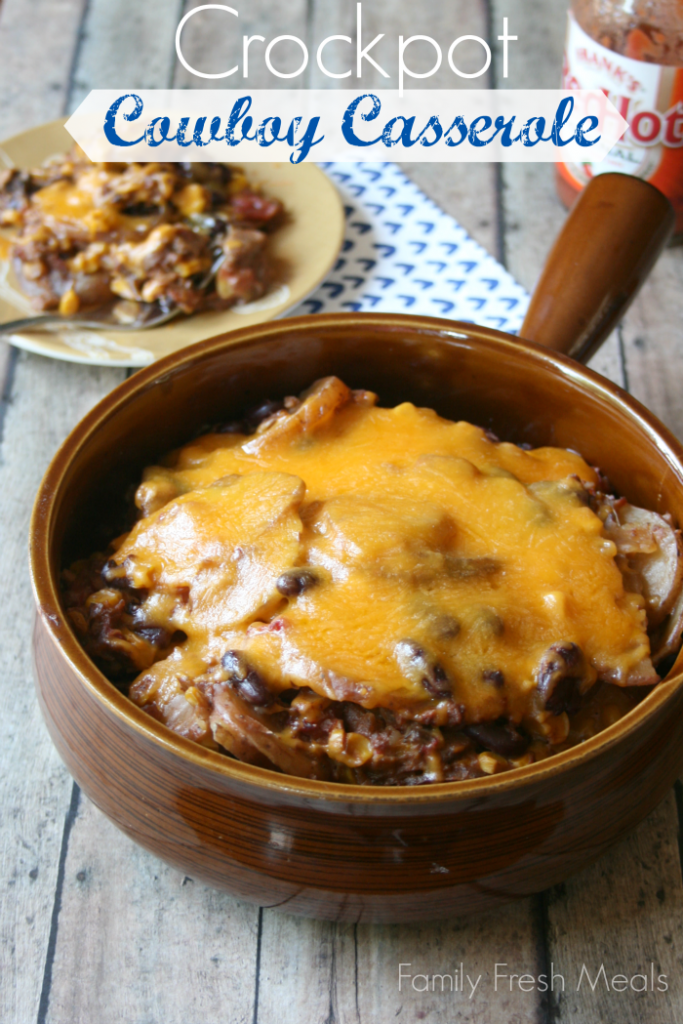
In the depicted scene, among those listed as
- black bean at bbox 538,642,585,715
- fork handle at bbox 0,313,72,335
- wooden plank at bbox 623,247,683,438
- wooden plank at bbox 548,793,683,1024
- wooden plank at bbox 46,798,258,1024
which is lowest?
wooden plank at bbox 548,793,683,1024

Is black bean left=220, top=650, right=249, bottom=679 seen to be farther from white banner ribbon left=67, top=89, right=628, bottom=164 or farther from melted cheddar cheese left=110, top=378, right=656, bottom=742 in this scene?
white banner ribbon left=67, top=89, right=628, bottom=164

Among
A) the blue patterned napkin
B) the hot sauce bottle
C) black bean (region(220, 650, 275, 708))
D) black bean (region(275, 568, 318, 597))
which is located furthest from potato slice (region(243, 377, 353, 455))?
the hot sauce bottle

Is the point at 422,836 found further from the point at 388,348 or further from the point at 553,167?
the point at 553,167

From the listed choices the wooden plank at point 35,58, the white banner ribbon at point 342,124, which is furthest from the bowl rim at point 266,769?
the wooden plank at point 35,58

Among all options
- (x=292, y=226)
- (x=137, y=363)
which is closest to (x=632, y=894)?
(x=137, y=363)

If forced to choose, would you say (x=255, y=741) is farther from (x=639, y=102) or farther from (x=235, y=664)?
(x=639, y=102)

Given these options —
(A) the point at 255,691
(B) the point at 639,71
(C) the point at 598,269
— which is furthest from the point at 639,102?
(A) the point at 255,691

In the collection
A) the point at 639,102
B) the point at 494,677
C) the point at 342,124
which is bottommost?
the point at 342,124
